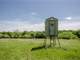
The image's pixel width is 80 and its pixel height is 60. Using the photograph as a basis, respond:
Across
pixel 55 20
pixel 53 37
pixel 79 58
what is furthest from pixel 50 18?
pixel 79 58

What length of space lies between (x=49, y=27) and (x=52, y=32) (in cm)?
88

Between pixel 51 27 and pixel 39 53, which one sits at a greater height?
pixel 51 27

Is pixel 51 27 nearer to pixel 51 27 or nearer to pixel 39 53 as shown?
pixel 51 27

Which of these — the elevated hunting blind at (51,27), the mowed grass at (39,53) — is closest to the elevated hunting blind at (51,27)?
the elevated hunting blind at (51,27)

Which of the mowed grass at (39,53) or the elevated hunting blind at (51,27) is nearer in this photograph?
the mowed grass at (39,53)

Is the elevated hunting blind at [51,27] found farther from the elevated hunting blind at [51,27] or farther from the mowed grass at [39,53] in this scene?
the mowed grass at [39,53]

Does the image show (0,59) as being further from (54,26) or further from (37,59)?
(54,26)

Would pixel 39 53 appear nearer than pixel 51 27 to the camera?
Yes

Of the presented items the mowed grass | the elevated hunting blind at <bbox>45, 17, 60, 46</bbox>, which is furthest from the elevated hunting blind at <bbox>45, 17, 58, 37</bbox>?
the mowed grass

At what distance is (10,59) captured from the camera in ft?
47.3

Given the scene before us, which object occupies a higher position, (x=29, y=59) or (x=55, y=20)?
(x=55, y=20)

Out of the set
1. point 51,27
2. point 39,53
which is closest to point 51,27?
point 51,27

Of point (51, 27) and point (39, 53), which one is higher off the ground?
point (51, 27)

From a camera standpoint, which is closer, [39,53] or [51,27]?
[39,53]
